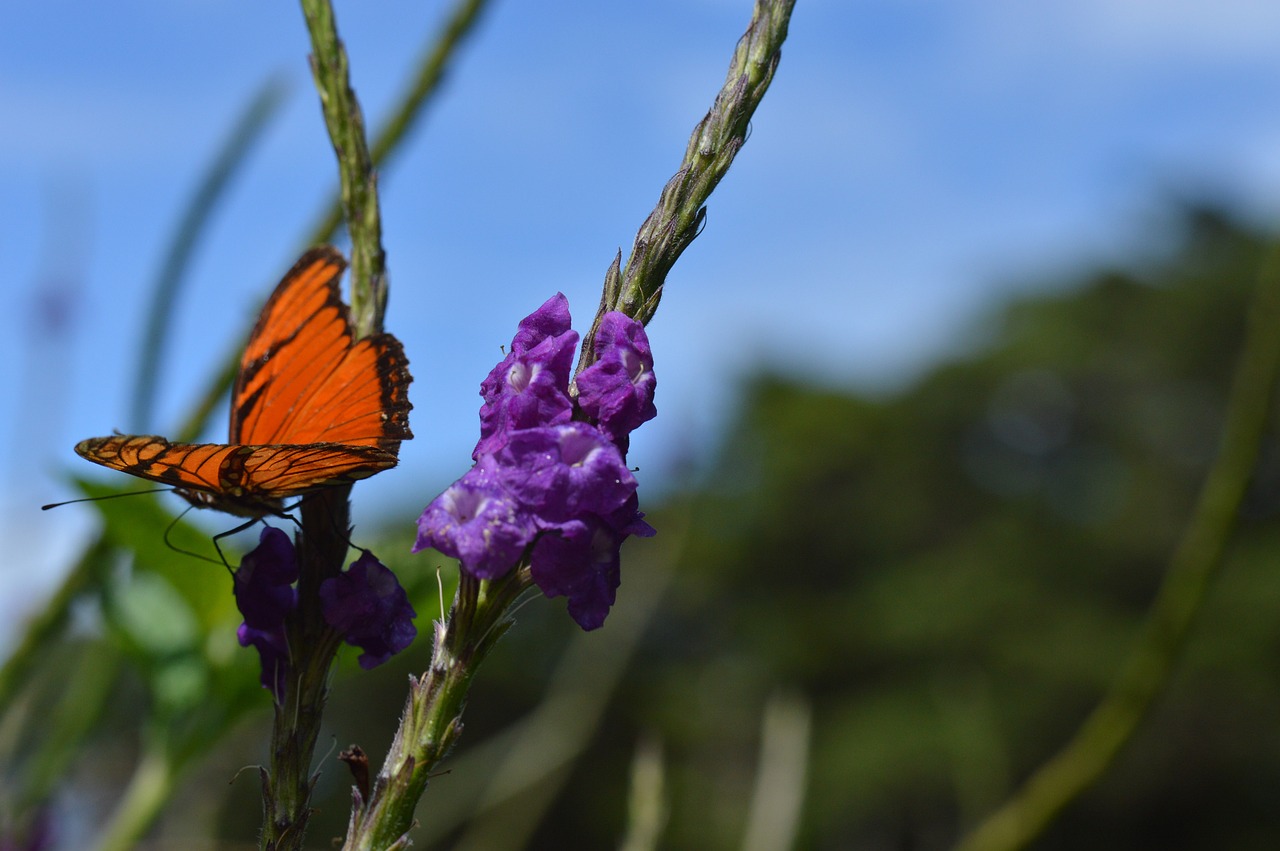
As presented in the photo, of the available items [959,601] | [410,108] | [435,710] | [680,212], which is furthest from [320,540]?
[959,601]

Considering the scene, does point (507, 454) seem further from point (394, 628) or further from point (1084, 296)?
point (1084, 296)

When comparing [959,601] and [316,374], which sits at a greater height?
[959,601]

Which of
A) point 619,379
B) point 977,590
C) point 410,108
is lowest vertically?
point 619,379

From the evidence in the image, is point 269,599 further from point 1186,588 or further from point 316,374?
point 1186,588

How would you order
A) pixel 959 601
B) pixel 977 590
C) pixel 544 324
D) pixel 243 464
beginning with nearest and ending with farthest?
pixel 544 324, pixel 243 464, pixel 959 601, pixel 977 590

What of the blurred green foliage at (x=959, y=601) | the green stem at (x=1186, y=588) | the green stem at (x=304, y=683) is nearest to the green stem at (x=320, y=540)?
the green stem at (x=304, y=683)

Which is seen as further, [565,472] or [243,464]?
[243,464]

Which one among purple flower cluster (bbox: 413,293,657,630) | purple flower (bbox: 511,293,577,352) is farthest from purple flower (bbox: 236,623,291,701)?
purple flower (bbox: 511,293,577,352)
